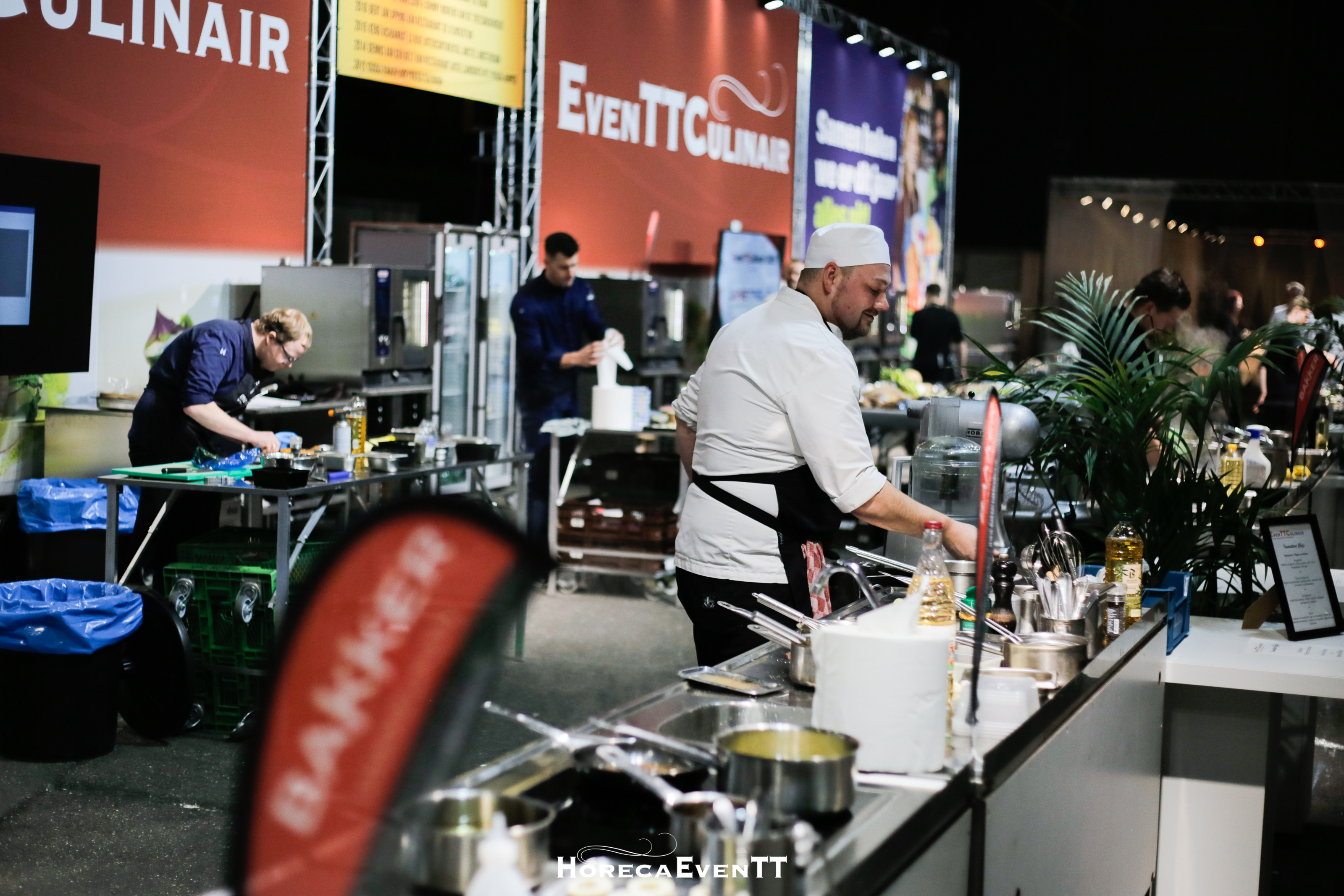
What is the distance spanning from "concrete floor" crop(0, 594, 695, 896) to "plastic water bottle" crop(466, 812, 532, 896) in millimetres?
1516

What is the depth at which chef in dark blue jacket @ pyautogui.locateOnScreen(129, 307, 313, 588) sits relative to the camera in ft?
17.0

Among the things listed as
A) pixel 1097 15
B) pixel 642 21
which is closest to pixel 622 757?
pixel 642 21

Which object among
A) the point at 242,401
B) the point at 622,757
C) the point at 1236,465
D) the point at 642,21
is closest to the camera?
the point at 622,757

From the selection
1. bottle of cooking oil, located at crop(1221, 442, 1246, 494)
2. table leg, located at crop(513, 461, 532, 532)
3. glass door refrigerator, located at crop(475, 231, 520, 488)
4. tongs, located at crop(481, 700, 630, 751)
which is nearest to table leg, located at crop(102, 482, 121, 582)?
table leg, located at crop(513, 461, 532, 532)

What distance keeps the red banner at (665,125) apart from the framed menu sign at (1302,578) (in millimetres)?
7106

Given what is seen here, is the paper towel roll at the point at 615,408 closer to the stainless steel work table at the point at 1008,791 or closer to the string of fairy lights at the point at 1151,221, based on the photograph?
the stainless steel work table at the point at 1008,791

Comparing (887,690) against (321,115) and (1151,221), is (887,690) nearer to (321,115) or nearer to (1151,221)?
(321,115)

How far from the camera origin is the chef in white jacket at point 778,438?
2.86m

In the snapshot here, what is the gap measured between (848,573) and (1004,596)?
1.19ft

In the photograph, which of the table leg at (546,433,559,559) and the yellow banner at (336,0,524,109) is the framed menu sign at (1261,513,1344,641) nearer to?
the table leg at (546,433,559,559)

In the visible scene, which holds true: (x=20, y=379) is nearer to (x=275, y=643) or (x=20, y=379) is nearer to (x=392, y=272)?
(x=392, y=272)

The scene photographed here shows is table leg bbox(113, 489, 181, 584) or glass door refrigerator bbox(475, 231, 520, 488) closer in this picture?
table leg bbox(113, 489, 181, 584)

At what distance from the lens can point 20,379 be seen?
6.00m

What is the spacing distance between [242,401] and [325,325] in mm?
1964
